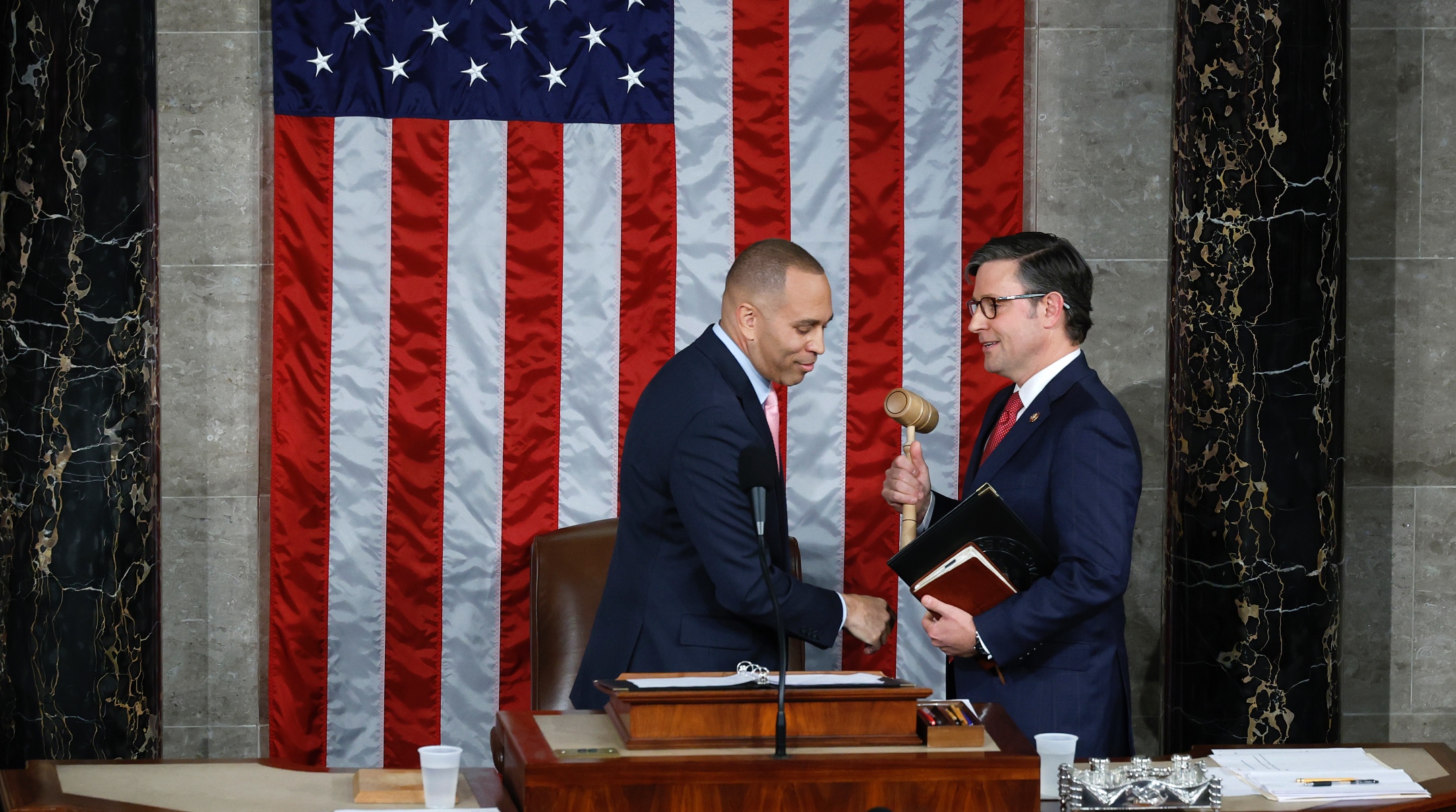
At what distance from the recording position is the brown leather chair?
4176mm

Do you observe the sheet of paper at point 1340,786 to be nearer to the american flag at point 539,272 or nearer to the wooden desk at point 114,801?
the wooden desk at point 114,801

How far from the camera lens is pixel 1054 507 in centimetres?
300

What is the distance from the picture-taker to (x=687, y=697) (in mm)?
2262

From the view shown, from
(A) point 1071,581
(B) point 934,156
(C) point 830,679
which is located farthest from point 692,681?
(B) point 934,156

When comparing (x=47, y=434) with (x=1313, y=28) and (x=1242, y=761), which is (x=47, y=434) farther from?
(x=1313, y=28)

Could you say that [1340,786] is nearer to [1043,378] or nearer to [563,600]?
[1043,378]

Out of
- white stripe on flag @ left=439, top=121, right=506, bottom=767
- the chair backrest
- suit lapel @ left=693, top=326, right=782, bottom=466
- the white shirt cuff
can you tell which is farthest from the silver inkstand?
white stripe on flag @ left=439, top=121, right=506, bottom=767

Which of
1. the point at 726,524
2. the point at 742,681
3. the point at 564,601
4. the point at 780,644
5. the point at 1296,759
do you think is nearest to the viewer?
the point at 780,644

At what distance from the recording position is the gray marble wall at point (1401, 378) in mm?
4617

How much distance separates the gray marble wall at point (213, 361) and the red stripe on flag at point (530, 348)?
2.62ft

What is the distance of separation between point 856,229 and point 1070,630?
192cm

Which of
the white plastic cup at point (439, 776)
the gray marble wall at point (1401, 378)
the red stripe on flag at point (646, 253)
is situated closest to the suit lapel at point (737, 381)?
the white plastic cup at point (439, 776)

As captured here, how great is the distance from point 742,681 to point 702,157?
8.25 feet


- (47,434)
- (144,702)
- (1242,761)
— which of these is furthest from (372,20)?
(1242,761)
